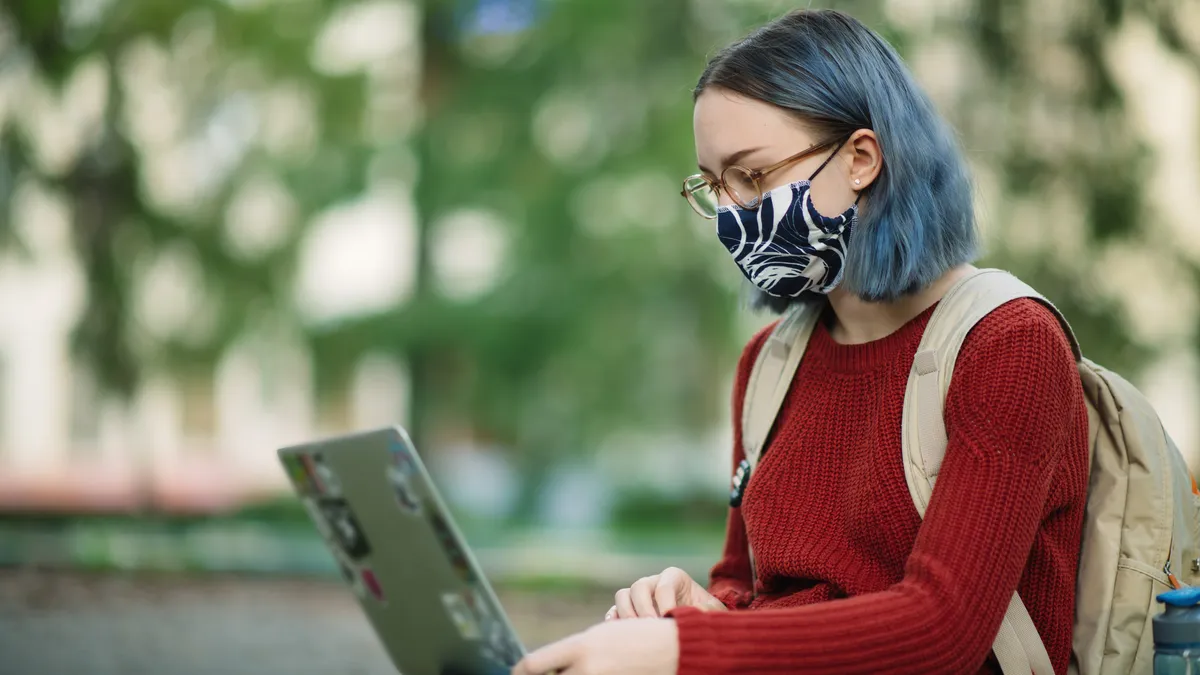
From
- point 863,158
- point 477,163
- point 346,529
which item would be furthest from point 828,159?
point 477,163

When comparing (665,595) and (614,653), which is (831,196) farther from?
(614,653)

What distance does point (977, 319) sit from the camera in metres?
1.80

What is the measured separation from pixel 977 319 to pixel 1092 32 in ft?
26.7

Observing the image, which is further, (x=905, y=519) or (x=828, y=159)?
(x=828, y=159)

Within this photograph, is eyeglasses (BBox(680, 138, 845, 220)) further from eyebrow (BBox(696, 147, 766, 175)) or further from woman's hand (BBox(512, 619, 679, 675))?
woman's hand (BBox(512, 619, 679, 675))

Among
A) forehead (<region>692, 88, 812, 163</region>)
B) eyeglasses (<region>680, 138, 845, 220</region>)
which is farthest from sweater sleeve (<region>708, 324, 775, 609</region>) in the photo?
forehead (<region>692, 88, 812, 163</region>)

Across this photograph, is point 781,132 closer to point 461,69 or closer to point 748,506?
point 748,506

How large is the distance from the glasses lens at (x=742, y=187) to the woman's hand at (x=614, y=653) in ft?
2.35

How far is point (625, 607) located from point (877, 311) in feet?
1.95

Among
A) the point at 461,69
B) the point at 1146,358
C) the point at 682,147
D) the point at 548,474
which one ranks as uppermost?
the point at 461,69

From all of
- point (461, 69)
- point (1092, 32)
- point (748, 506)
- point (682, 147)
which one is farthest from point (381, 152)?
point (748, 506)

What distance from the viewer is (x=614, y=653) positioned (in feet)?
5.10

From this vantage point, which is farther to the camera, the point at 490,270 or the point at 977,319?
the point at 490,270

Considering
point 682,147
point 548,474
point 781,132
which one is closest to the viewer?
point 781,132
